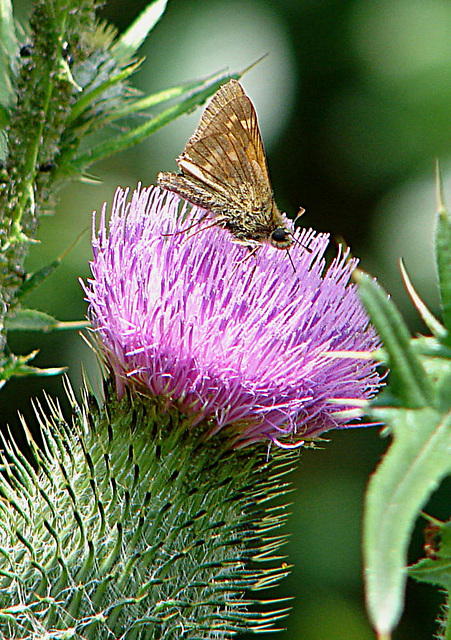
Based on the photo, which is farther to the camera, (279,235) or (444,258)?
(279,235)

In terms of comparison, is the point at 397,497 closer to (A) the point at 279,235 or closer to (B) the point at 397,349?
(B) the point at 397,349

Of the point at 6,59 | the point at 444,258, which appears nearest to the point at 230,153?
the point at 6,59

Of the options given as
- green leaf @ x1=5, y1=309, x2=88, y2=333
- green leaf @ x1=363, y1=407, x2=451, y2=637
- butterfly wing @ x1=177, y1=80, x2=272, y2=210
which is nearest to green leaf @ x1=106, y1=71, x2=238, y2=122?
green leaf @ x1=5, y1=309, x2=88, y2=333

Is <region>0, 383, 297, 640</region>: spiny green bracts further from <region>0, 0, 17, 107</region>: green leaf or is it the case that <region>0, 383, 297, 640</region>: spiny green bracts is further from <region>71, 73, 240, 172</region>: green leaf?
<region>0, 0, 17, 107</region>: green leaf

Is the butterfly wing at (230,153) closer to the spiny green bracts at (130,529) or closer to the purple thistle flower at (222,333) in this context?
the purple thistle flower at (222,333)

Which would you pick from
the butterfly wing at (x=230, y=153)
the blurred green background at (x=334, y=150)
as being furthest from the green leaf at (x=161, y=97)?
the blurred green background at (x=334, y=150)

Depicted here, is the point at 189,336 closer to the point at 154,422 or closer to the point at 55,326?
the point at 154,422

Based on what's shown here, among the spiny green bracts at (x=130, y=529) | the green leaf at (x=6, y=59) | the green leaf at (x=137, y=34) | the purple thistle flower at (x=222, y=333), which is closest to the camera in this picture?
the green leaf at (x=6, y=59)
